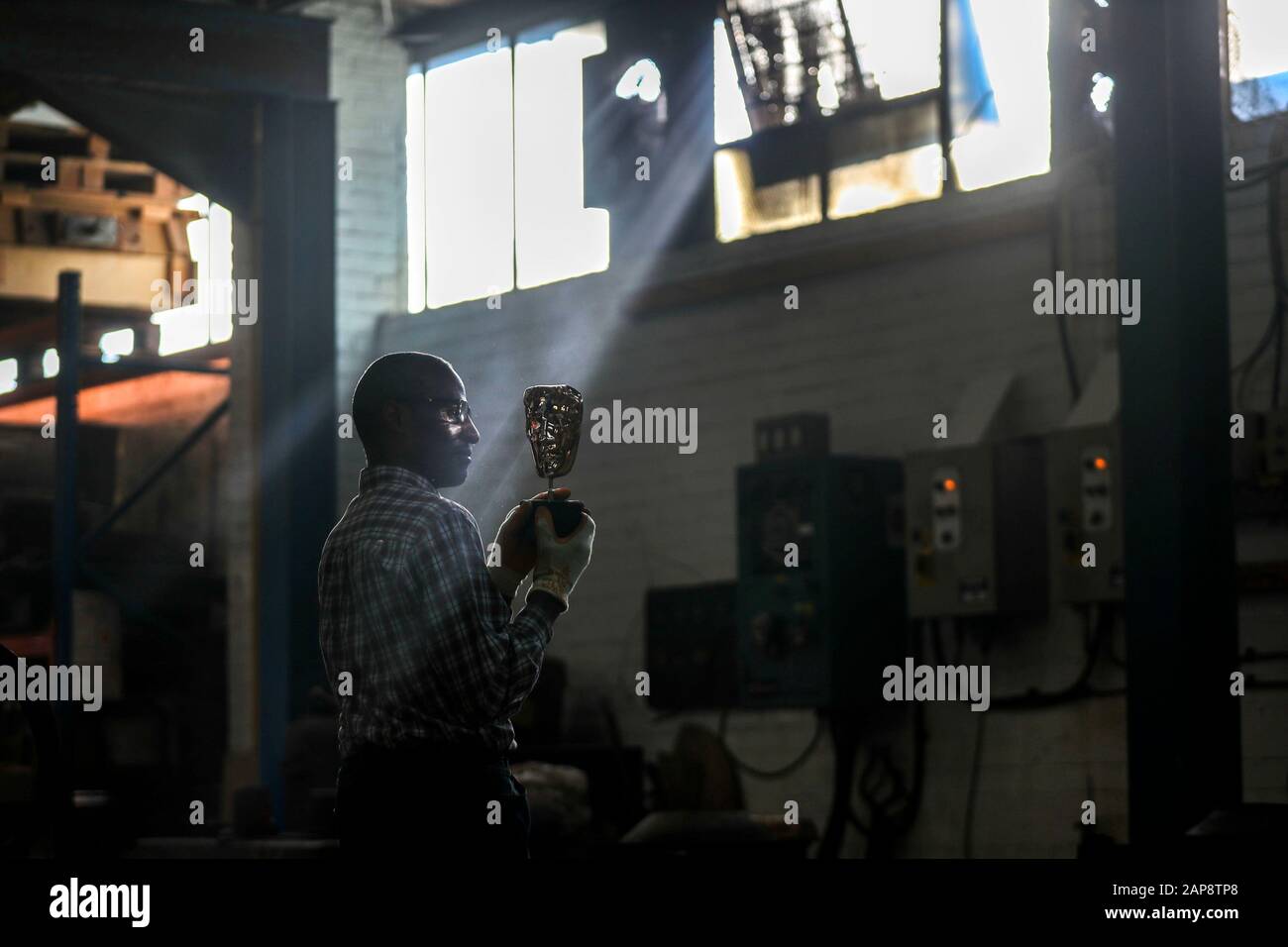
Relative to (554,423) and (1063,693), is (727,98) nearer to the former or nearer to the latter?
(1063,693)

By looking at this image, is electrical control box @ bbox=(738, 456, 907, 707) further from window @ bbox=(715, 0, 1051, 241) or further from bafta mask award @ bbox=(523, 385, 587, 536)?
bafta mask award @ bbox=(523, 385, 587, 536)

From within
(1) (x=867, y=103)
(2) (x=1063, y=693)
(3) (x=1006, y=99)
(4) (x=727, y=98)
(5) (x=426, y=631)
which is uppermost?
(4) (x=727, y=98)

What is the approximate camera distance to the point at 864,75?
419 inches

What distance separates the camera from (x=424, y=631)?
10.5 feet

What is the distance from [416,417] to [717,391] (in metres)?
7.96

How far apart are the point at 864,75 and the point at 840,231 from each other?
33.0 inches

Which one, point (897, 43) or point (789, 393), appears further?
point (789, 393)

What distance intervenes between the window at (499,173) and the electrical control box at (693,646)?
2.26 m

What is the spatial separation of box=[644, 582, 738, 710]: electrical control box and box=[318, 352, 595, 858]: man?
23.8 feet

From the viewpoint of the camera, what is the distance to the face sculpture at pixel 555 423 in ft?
11.7

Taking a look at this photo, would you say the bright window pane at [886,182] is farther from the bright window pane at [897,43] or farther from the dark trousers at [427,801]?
the dark trousers at [427,801]

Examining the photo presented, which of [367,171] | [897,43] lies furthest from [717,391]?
[367,171]
